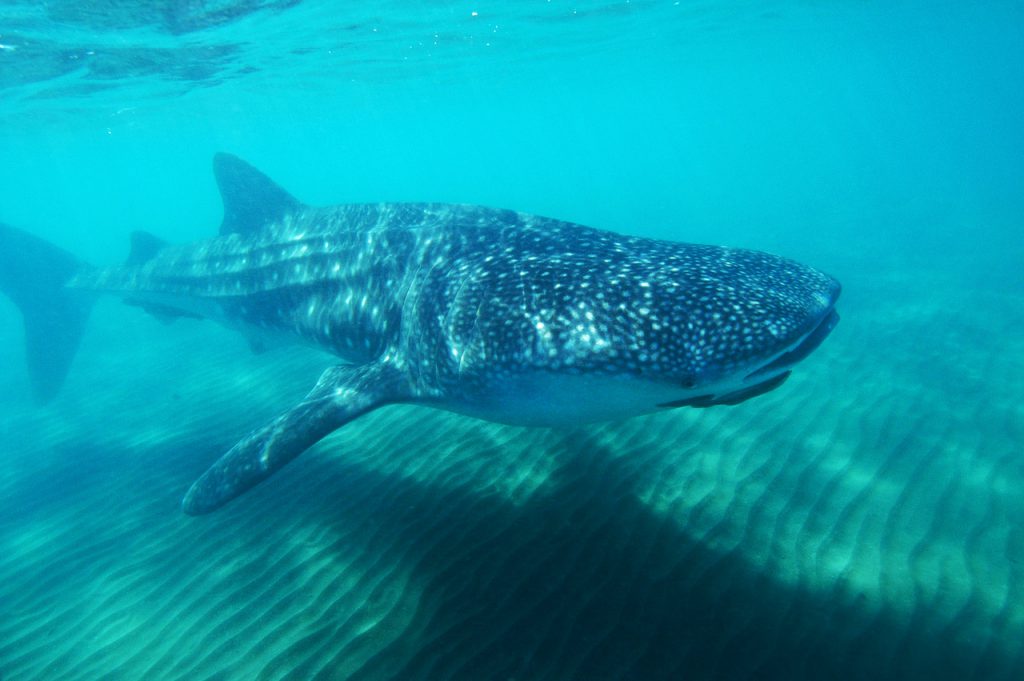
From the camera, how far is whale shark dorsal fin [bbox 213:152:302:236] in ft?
26.7

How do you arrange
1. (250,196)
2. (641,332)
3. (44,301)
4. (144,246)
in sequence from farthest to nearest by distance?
(44,301) < (144,246) < (250,196) < (641,332)

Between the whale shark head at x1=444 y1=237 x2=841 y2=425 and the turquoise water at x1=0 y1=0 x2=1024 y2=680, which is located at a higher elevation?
the whale shark head at x1=444 y1=237 x2=841 y2=425

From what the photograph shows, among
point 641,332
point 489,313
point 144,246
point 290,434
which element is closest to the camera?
point 641,332

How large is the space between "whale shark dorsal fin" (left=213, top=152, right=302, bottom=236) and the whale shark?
3cm

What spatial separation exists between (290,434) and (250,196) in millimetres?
5267

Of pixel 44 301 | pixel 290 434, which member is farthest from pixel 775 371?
pixel 44 301

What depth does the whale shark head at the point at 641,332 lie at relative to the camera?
3014 millimetres

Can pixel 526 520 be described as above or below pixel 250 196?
below

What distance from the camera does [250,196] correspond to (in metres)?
8.24

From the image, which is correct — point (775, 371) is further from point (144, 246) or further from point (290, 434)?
point (144, 246)

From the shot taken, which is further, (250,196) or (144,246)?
(144,246)

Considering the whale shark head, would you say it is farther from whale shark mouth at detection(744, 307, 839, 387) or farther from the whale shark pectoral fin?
the whale shark pectoral fin

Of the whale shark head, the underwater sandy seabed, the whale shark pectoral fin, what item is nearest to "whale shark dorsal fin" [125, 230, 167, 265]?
the underwater sandy seabed

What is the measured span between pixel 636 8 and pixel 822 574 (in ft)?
92.1
